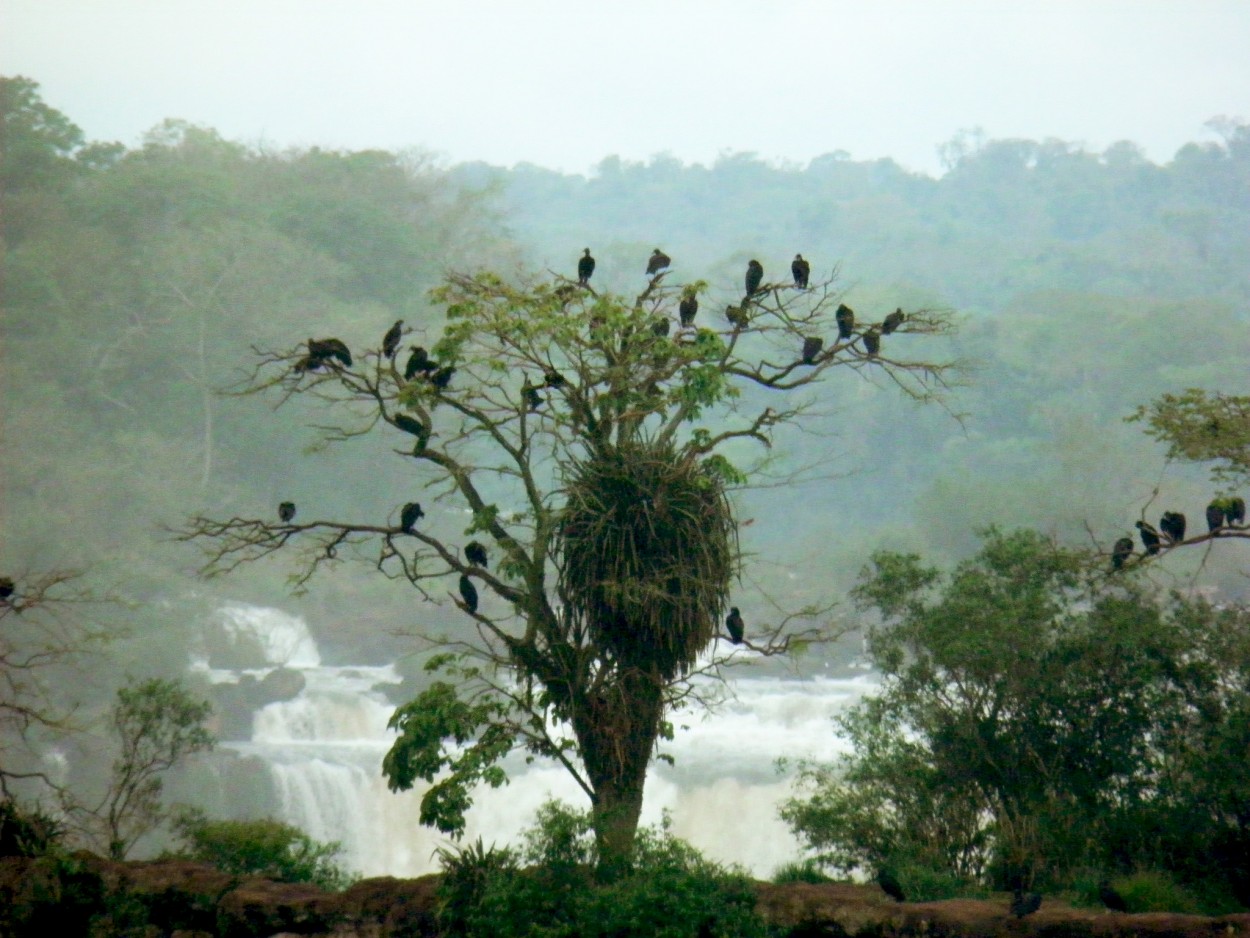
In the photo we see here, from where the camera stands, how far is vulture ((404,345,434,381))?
6539 millimetres

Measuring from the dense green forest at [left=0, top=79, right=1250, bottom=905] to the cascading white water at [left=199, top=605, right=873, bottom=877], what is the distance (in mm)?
2542

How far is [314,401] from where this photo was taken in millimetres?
27594

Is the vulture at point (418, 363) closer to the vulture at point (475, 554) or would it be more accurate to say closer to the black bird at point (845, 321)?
the vulture at point (475, 554)

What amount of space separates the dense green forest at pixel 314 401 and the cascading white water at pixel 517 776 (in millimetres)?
2542

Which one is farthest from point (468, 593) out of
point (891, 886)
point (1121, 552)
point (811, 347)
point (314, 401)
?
point (314, 401)

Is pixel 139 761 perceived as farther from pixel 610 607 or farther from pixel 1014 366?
pixel 1014 366

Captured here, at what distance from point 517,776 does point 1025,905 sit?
1118 cm

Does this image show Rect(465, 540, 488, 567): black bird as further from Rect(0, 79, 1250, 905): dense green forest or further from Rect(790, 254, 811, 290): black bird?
Rect(0, 79, 1250, 905): dense green forest

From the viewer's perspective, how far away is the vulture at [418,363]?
6539 millimetres

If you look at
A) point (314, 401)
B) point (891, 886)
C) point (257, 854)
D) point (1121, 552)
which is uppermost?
point (314, 401)

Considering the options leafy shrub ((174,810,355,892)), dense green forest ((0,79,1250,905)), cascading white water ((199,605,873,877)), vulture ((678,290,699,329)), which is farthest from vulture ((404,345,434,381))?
dense green forest ((0,79,1250,905))

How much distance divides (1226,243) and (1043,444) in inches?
880

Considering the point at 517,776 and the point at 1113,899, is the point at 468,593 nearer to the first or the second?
the point at 1113,899

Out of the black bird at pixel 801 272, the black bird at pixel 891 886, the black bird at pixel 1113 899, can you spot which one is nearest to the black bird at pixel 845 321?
the black bird at pixel 801 272
